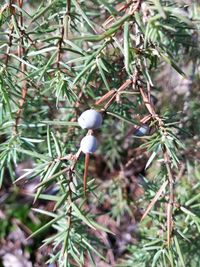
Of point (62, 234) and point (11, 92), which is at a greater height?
point (11, 92)

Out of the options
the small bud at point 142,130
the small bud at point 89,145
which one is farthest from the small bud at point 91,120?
the small bud at point 142,130

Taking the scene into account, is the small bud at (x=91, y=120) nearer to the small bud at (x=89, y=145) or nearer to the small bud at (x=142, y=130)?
the small bud at (x=89, y=145)

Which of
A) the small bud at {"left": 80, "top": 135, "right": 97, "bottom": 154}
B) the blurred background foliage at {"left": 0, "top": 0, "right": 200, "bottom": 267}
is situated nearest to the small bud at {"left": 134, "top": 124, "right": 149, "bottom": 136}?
the blurred background foliage at {"left": 0, "top": 0, "right": 200, "bottom": 267}

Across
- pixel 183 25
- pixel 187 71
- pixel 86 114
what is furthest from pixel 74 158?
pixel 187 71

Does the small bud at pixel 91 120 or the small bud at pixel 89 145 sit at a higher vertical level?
the small bud at pixel 91 120

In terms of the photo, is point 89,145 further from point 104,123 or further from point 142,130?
point 104,123

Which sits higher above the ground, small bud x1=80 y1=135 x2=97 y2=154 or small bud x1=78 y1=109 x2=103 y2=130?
small bud x1=78 y1=109 x2=103 y2=130

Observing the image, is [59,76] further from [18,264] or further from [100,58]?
[18,264]

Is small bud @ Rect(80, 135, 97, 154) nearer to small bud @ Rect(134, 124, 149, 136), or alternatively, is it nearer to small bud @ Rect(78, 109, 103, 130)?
small bud @ Rect(78, 109, 103, 130)
